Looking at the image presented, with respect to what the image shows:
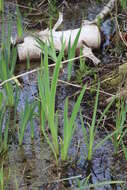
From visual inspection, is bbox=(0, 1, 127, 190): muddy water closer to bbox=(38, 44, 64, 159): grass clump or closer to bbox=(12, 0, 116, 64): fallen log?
bbox=(38, 44, 64, 159): grass clump

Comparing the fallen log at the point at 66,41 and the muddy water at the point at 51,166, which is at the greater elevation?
the fallen log at the point at 66,41

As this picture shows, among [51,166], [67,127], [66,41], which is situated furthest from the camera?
[66,41]

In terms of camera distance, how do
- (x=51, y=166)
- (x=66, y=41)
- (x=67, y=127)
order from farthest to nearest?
(x=66, y=41) < (x=51, y=166) < (x=67, y=127)

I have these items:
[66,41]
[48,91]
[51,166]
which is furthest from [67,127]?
[66,41]

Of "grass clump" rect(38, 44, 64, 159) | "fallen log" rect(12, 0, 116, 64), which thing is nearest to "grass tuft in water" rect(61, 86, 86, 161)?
"grass clump" rect(38, 44, 64, 159)

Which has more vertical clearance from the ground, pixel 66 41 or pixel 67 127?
pixel 66 41

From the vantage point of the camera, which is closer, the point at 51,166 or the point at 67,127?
the point at 67,127

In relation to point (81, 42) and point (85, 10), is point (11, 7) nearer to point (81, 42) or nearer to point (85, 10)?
point (85, 10)

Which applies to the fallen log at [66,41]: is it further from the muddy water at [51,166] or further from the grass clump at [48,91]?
the grass clump at [48,91]

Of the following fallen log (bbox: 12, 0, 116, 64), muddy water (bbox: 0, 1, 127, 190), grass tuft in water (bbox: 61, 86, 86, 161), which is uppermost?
fallen log (bbox: 12, 0, 116, 64)

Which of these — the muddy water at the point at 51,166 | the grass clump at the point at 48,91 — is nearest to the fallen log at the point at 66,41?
the muddy water at the point at 51,166

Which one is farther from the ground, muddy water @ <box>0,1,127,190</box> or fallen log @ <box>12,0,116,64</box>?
fallen log @ <box>12,0,116,64</box>

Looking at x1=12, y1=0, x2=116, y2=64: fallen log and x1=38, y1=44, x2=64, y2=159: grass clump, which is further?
x1=12, y1=0, x2=116, y2=64: fallen log

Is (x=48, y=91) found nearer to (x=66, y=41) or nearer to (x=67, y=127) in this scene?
(x=67, y=127)
